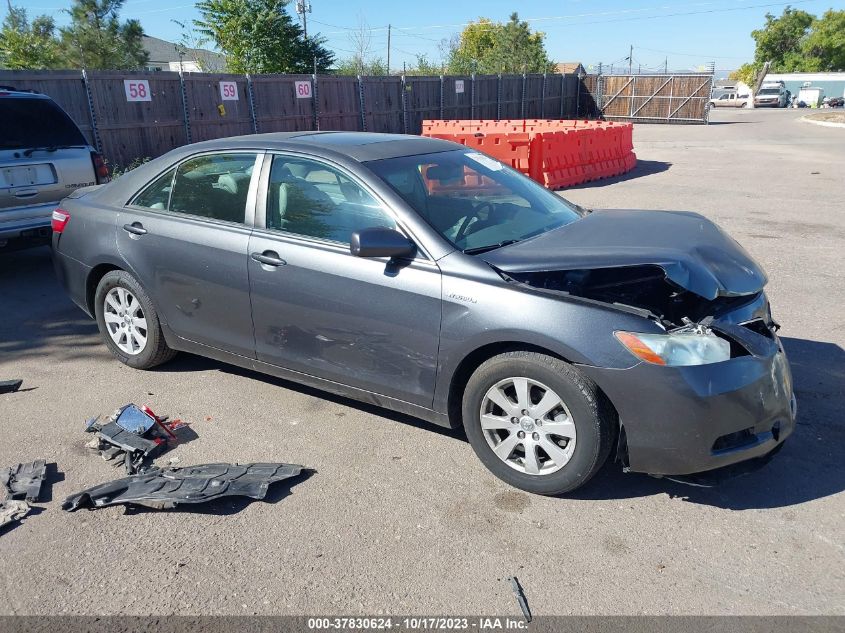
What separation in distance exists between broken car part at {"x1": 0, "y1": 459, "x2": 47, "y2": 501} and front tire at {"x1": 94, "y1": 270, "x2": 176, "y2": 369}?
1291mm

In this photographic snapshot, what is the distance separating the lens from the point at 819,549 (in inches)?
123

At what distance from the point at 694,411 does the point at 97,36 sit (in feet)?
121

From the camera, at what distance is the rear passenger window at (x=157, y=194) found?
4.87 m

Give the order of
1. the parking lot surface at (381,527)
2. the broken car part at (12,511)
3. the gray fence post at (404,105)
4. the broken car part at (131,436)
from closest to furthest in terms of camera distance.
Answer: the parking lot surface at (381,527), the broken car part at (12,511), the broken car part at (131,436), the gray fence post at (404,105)

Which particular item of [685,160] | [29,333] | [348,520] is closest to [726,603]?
[348,520]

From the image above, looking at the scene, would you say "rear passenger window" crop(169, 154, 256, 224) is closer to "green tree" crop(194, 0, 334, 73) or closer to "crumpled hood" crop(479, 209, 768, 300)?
"crumpled hood" crop(479, 209, 768, 300)

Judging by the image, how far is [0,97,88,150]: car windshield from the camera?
23.9 ft

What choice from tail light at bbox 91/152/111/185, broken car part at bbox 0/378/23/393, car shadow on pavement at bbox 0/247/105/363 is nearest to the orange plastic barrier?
tail light at bbox 91/152/111/185

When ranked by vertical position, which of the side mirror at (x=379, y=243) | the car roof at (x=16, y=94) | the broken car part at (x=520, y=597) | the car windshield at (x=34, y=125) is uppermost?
the car roof at (x=16, y=94)

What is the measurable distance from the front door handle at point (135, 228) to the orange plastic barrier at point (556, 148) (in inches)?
314

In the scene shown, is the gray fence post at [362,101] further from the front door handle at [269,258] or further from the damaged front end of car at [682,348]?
the damaged front end of car at [682,348]

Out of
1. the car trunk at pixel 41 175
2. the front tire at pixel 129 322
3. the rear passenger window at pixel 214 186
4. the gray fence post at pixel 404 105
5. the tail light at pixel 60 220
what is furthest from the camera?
the gray fence post at pixel 404 105

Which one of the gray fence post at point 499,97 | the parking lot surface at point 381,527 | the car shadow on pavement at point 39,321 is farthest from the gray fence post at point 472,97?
the parking lot surface at point 381,527

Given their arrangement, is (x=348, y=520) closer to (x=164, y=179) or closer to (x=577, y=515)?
(x=577, y=515)
